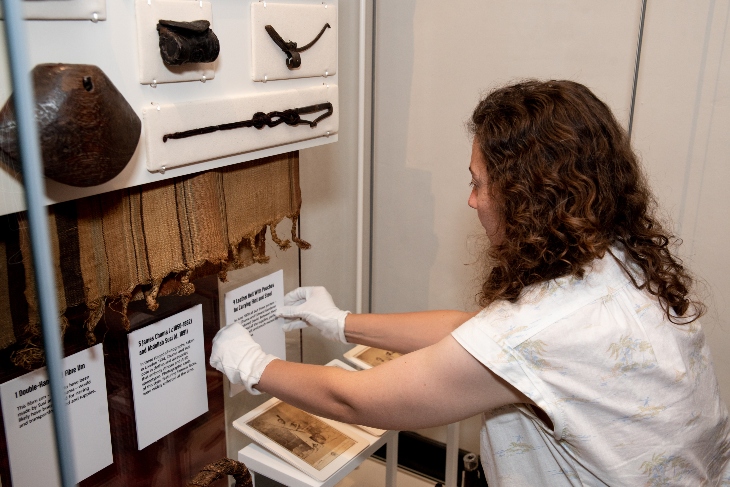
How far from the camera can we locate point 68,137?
86cm

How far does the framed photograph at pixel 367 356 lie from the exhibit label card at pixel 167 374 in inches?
14.8

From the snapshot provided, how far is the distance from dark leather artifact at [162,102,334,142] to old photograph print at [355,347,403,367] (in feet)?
2.07

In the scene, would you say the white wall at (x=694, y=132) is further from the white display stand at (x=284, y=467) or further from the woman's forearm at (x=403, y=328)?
the white display stand at (x=284, y=467)

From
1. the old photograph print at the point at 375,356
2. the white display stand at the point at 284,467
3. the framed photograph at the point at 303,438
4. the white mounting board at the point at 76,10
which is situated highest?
the white mounting board at the point at 76,10

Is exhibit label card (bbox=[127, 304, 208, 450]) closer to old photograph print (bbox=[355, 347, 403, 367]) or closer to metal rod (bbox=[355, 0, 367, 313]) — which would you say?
old photograph print (bbox=[355, 347, 403, 367])

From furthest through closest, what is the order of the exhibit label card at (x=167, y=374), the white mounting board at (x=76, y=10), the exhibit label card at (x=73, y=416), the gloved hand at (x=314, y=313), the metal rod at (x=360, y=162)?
the metal rod at (x=360, y=162)
the gloved hand at (x=314, y=313)
the exhibit label card at (x=167, y=374)
the exhibit label card at (x=73, y=416)
the white mounting board at (x=76, y=10)

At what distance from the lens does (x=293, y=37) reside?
1.27 metres

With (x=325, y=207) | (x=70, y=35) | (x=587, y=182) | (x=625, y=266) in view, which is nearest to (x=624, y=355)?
(x=625, y=266)

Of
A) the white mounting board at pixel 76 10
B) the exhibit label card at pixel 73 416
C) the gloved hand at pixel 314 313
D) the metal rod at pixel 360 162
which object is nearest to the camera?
the white mounting board at pixel 76 10

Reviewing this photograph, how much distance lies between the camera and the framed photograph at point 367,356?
1.66 metres

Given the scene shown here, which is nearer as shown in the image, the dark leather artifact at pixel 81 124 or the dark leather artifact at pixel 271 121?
the dark leather artifact at pixel 81 124

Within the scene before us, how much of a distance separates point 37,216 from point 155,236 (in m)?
0.71

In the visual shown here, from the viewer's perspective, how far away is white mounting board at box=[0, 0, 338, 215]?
0.87 metres

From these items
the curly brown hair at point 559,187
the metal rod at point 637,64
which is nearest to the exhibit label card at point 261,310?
the curly brown hair at point 559,187
